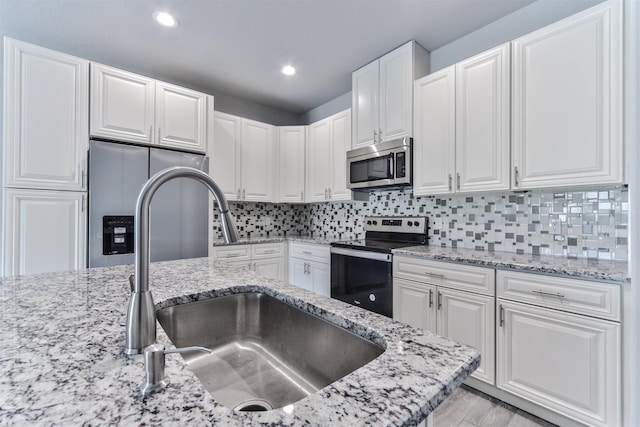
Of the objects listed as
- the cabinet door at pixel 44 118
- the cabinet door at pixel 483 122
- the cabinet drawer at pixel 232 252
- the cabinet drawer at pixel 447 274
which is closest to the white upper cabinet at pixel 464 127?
the cabinet door at pixel 483 122

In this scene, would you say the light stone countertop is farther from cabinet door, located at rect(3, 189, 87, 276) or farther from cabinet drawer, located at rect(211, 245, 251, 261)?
cabinet door, located at rect(3, 189, 87, 276)

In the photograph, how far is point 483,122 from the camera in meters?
2.08

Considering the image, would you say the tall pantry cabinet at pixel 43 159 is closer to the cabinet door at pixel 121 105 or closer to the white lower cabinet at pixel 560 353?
the cabinet door at pixel 121 105

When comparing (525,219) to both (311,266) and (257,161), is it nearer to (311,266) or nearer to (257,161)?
(311,266)

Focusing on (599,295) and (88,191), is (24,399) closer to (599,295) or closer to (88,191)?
(599,295)

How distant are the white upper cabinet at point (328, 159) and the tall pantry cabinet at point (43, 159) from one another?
2.23m

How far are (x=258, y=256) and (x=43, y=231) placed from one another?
73.1 inches

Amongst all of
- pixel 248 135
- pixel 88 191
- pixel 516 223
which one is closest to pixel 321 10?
pixel 248 135

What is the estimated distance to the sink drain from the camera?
0.78 meters

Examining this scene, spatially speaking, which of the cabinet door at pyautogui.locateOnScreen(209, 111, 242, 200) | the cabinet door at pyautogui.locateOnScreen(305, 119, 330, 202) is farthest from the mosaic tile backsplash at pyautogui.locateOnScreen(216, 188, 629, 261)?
the cabinet door at pyautogui.locateOnScreen(209, 111, 242, 200)

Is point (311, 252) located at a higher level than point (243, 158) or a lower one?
lower

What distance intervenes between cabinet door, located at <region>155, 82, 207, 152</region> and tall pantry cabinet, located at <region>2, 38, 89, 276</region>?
0.55m

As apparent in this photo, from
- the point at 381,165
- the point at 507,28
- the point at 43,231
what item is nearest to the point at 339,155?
the point at 381,165

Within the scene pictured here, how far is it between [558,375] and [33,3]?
4.15 metres
